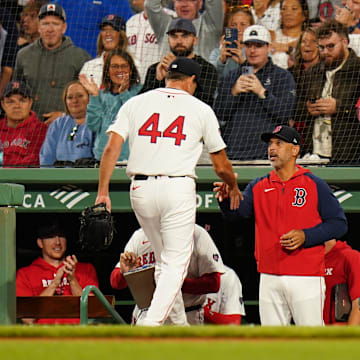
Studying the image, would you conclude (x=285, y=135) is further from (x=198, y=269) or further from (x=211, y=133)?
(x=198, y=269)

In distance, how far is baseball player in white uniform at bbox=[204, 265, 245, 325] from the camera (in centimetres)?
617

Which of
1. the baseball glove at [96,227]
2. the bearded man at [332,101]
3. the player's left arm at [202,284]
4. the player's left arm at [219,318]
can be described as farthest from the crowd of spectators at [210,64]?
the baseball glove at [96,227]

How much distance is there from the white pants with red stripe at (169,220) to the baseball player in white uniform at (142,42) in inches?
118

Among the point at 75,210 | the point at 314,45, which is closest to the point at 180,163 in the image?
the point at 75,210

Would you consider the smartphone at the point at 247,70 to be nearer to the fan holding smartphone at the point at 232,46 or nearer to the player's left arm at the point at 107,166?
the fan holding smartphone at the point at 232,46

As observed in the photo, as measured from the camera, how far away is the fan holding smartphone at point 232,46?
6996mm

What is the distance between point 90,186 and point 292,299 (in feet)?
8.17

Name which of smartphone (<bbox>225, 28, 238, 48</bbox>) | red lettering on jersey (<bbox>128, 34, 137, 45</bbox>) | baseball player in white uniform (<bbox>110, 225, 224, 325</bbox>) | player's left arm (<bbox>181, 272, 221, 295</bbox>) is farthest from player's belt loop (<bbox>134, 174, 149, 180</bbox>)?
red lettering on jersey (<bbox>128, 34, 137, 45</bbox>)

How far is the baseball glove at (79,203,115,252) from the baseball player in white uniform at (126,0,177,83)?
309 cm

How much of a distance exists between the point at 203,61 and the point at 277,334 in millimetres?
4382

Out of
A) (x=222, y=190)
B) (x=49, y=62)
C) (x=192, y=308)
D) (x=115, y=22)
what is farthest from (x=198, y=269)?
(x=49, y=62)

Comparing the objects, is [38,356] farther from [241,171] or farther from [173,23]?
[173,23]

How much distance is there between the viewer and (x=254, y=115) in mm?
6648

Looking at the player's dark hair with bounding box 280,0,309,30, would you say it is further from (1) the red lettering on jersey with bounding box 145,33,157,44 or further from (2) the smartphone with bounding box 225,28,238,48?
(1) the red lettering on jersey with bounding box 145,33,157,44
